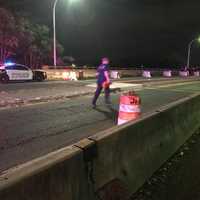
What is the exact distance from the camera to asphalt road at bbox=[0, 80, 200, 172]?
5.73m

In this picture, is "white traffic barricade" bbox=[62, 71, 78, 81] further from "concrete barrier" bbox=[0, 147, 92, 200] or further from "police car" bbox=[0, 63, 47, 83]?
"concrete barrier" bbox=[0, 147, 92, 200]

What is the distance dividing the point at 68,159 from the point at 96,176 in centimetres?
66

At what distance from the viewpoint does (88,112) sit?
10.5m

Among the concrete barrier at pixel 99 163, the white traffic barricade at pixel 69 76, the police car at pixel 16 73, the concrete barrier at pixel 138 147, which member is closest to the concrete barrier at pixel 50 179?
the concrete barrier at pixel 99 163

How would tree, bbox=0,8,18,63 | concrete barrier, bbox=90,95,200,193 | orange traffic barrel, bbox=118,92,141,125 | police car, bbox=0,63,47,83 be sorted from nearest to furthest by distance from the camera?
concrete barrier, bbox=90,95,200,193 < orange traffic barrel, bbox=118,92,141,125 < police car, bbox=0,63,47,83 < tree, bbox=0,8,18,63

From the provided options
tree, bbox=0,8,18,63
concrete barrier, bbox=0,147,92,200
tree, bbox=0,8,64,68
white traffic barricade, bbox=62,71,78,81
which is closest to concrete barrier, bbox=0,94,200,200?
concrete barrier, bbox=0,147,92,200

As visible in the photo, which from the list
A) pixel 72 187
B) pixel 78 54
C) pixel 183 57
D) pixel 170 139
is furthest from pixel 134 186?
pixel 183 57

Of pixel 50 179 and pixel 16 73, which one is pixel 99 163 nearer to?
pixel 50 179

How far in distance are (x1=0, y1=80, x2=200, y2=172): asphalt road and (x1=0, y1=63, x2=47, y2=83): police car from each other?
1080 cm

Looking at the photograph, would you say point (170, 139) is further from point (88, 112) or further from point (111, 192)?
point (88, 112)

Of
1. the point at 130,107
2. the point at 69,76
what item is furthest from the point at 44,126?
the point at 69,76

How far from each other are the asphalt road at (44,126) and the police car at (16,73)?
1080cm

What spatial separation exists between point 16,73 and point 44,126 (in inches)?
613

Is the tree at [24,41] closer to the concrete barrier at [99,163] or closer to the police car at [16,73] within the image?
the police car at [16,73]
